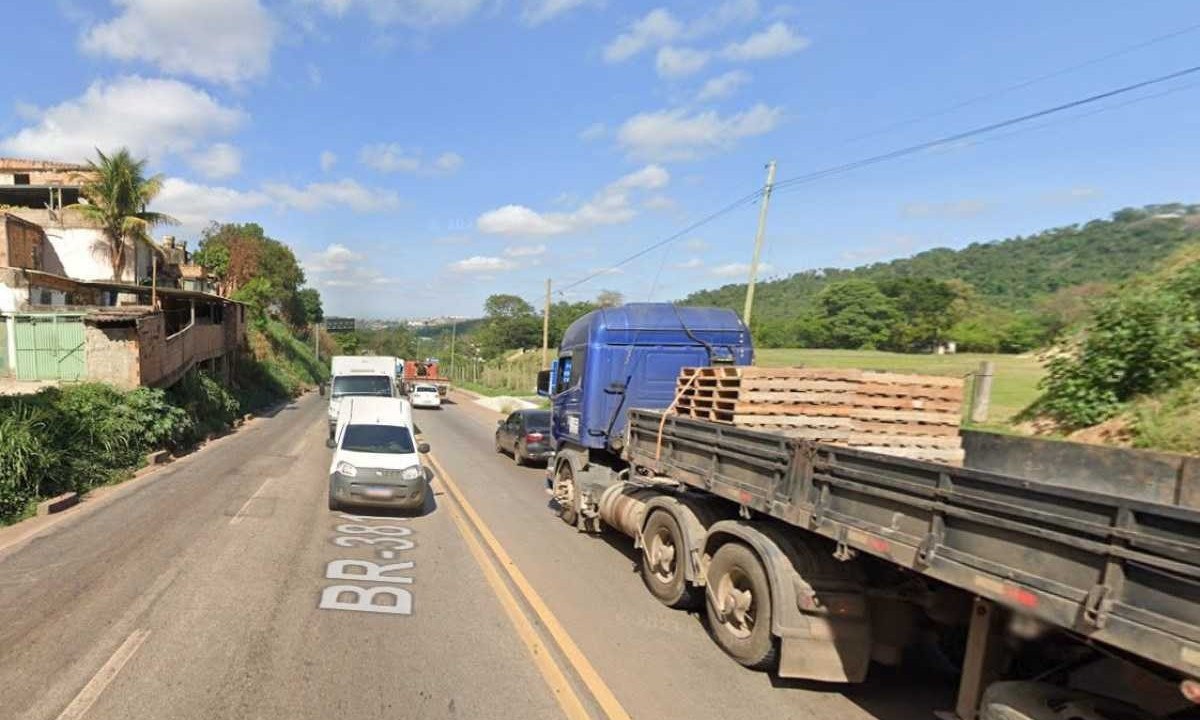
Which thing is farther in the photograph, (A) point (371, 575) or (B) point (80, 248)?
(B) point (80, 248)

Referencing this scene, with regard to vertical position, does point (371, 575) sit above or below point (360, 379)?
below

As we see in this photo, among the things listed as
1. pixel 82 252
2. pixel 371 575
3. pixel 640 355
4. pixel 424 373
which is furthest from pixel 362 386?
pixel 424 373

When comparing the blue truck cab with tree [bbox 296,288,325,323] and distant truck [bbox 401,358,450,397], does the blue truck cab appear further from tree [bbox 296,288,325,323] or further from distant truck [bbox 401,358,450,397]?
tree [bbox 296,288,325,323]

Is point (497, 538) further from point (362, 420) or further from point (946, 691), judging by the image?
point (946, 691)

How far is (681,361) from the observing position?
9.34 metres

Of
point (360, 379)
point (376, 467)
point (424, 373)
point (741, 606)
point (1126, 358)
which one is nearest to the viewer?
point (741, 606)

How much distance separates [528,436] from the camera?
1619cm

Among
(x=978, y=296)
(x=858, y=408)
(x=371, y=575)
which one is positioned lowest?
(x=371, y=575)

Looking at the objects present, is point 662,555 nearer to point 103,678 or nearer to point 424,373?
point 103,678

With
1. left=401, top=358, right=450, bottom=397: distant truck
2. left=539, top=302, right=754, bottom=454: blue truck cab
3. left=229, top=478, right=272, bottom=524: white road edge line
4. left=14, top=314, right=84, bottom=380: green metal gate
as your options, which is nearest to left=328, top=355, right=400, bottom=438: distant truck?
left=14, top=314, right=84, bottom=380: green metal gate

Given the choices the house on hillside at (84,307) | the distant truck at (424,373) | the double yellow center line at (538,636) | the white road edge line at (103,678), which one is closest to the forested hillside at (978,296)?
the distant truck at (424,373)

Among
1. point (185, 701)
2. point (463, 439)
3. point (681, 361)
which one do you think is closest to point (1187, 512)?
point (185, 701)

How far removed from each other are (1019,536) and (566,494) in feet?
24.1

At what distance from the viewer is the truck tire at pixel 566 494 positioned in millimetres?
9383
